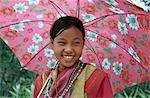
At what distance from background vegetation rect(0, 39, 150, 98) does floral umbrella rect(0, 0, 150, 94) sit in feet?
8.76

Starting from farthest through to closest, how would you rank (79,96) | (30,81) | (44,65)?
1. (30,81)
2. (44,65)
3. (79,96)

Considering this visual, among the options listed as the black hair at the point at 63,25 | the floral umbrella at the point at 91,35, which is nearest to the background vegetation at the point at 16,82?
the floral umbrella at the point at 91,35

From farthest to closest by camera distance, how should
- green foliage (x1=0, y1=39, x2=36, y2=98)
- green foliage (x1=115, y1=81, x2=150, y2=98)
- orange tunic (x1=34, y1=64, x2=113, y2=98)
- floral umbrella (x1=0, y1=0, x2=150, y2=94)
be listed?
green foliage (x1=0, y1=39, x2=36, y2=98) < green foliage (x1=115, y1=81, x2=150, y2=98) < floral umbrella (x1=0, y1=0, x2=150, y2=94) < orange tunic (x1=34, y1=64, x2=113, y2=98)

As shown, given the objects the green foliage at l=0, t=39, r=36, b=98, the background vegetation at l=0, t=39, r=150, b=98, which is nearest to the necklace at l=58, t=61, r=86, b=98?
the background vegetation at l=0, t=39, r=150, b=98

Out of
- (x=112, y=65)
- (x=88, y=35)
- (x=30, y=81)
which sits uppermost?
(x=88, y=35)

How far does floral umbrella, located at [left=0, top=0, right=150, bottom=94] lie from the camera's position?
3.55 meters

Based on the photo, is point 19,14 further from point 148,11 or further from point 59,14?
point 148,11

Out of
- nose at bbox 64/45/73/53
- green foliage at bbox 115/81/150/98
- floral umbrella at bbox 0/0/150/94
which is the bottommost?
green foliage at bbox 115/81/150/98

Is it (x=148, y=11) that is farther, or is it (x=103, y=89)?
(x=148, y=11)

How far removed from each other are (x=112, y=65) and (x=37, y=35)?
573mm

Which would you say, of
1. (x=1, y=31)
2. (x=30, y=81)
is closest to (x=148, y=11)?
A: (x=1, y=31)

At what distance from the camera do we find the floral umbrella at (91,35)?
3555 millimetres

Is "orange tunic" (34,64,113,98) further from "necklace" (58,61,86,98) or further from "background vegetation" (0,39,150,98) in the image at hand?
"background vegetation" (0,39,150,98)

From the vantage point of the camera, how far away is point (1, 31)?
3.61 meters
